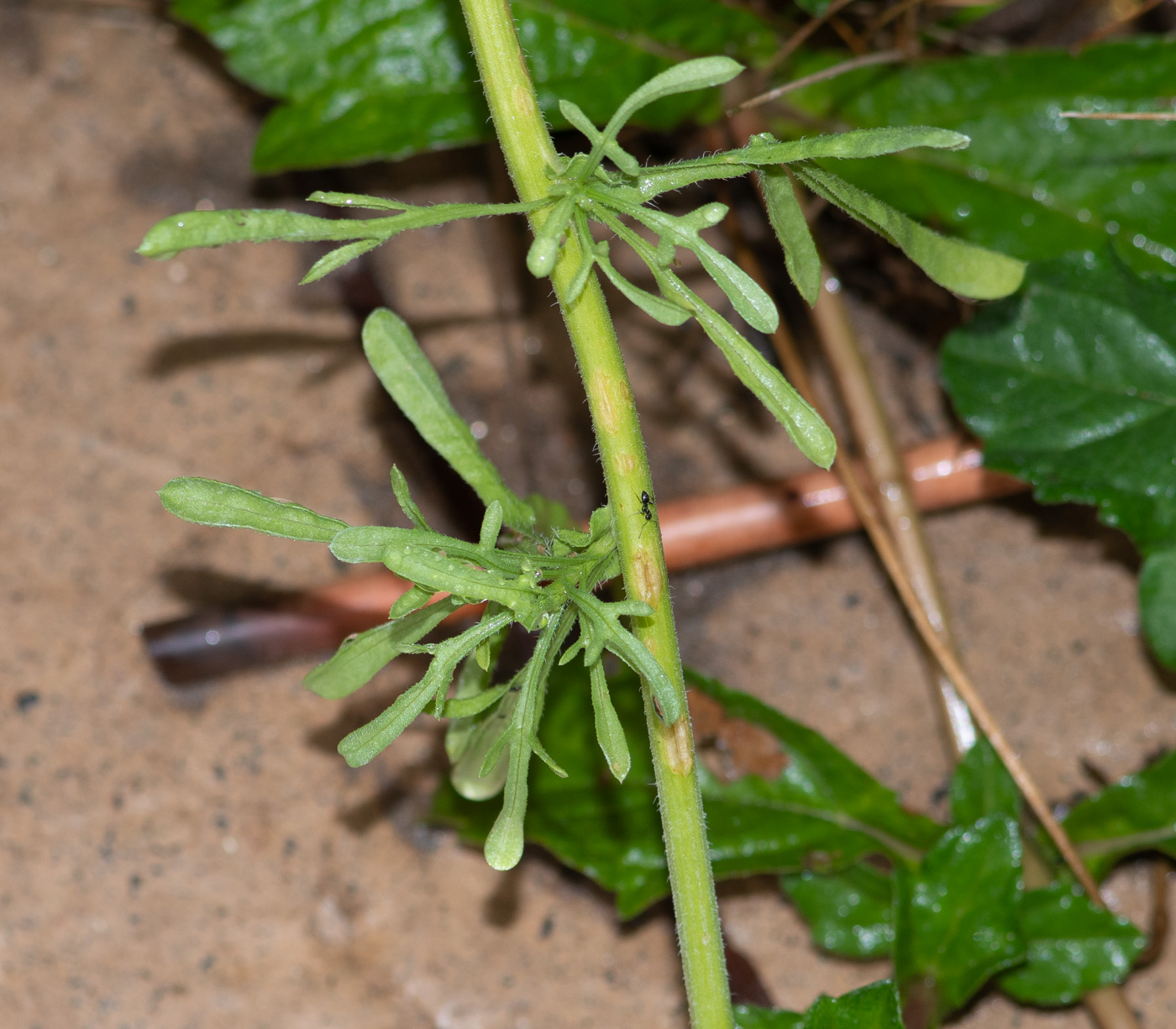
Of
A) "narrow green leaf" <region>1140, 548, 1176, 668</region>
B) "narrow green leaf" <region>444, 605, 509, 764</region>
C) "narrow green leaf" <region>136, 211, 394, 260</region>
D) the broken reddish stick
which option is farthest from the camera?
the broken reddish stick

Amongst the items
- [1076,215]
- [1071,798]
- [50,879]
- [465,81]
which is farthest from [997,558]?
[50,879]

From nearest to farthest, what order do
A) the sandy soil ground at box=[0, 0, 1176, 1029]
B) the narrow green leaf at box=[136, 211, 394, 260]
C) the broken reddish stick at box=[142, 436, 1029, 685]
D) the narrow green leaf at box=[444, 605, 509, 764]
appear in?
the narrow green leaf at box=[136, 211, 394, 260]
the narrow green leaf at box=[444, 605, 509, 764]
the sandy soil ground at box=[0, 0, 1176, 1029]
the broken reddish stick at box=[142, 436, 1029, 685]

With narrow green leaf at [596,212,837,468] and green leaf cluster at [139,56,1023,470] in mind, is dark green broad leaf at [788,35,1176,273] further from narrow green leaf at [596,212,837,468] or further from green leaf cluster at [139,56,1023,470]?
narrow green leaf at [596,212,837,468]

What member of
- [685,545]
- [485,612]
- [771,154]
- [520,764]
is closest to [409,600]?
[485,612]

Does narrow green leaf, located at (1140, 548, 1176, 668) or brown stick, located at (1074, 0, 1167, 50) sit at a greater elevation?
brown stick, located at (1074, 0, 1167, 50)

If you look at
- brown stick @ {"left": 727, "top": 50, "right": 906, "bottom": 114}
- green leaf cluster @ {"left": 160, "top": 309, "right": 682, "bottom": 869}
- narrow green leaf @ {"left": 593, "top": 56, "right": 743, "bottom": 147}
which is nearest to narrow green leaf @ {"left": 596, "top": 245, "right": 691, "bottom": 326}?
narrow green leaf @ {"left": 593, "top": 56, "right": 743, "bottom": 147}

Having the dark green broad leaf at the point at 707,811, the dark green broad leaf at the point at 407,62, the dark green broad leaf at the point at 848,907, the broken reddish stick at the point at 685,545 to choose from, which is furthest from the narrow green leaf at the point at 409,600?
the dark green broad leaf at the point at 407,62

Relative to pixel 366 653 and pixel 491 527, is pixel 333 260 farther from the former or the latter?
pixel 366 653

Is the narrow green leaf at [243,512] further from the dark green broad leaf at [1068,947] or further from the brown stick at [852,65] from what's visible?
the dark green broad leaf at [1068,947]

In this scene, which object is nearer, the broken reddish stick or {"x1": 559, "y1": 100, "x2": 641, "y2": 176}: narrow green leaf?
{"x1": 559, "y1": 100, "x2": 641, "y2": 176}: narrow green leaf
